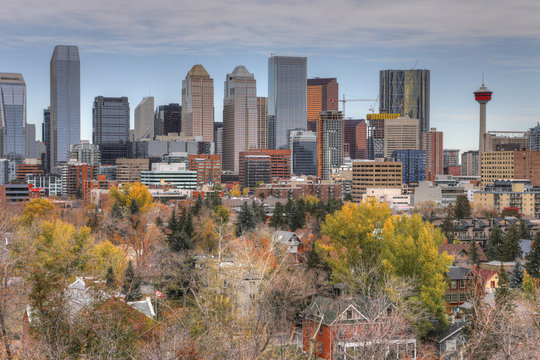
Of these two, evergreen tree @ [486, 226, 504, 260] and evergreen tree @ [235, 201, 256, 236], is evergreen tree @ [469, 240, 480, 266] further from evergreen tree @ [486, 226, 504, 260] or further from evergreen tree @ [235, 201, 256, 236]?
evergreen tree @ [235, 201, 256, 236]

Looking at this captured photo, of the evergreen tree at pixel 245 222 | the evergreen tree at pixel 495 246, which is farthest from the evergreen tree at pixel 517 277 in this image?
the evergreen tree at pixel 245 222

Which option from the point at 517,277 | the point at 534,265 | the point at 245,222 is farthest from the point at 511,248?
the point at 245,222

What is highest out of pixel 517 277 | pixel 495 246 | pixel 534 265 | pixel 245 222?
pixel 245 222

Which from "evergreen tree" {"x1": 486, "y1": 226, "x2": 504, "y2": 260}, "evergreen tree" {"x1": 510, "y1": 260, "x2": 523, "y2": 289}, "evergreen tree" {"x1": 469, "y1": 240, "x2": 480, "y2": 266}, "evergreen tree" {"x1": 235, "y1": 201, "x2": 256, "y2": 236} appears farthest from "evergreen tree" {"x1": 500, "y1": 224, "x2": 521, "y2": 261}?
"evergreen tree" {"x1": 235, "y1": 201, "x2": 256, "y2": 236}

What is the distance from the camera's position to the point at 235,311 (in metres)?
37.2

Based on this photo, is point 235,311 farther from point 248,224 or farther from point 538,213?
point 538,213

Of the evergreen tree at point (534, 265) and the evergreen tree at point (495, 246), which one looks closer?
the evergreen tree at point (534, 265)

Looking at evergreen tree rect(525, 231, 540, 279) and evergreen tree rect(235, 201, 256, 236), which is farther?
evergreen tree rect(235, 201, 256, 236)

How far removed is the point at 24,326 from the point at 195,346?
7395 millimetres

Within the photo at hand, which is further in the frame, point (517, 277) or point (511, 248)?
point (511, 248)

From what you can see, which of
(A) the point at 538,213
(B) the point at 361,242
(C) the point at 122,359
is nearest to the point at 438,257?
(B) the point at 361,242

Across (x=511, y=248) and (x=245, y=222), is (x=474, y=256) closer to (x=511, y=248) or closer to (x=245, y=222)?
(x=511, y=248)

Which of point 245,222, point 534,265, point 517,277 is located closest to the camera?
point 517,277

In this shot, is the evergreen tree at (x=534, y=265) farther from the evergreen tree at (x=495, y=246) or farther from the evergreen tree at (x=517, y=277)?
the evergreen tree at (x=495, y=246)
